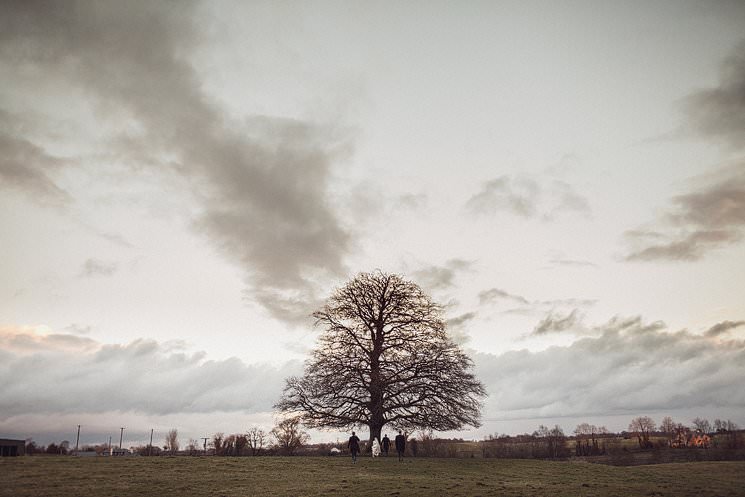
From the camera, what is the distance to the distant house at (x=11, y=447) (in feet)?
115

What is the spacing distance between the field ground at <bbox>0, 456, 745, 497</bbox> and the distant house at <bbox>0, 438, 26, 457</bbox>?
42.3 feet

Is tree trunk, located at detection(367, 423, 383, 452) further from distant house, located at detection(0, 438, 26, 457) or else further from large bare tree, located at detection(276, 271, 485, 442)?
distant house, located at detection(0, 438, 26, 457)

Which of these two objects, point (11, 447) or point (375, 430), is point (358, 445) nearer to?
point (375, 430)

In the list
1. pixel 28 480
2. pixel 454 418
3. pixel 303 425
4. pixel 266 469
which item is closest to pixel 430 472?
pixel 266 469

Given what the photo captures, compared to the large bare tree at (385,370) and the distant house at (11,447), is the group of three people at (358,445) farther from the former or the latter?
the distant house at (11,447)

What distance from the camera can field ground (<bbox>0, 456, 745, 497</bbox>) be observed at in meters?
18.5

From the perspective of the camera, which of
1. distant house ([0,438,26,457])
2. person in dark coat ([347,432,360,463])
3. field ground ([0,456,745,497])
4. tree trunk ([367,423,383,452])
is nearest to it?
field ground ([0,456,745,497])

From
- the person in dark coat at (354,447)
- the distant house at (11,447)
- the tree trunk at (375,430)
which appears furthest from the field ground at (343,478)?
the distant house at (11,447)

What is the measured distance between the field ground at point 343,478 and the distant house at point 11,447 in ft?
42.3

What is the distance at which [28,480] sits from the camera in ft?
61.7

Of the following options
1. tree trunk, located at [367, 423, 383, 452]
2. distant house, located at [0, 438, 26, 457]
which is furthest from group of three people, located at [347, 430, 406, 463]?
distant house, located at [0, 438, 26, 457]

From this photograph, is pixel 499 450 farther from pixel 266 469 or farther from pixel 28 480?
pixel 28 480

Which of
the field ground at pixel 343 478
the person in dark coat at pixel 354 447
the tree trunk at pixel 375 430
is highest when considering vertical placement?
the tree trunk at pixel 375 430

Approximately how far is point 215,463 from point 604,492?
19990 millimetres
